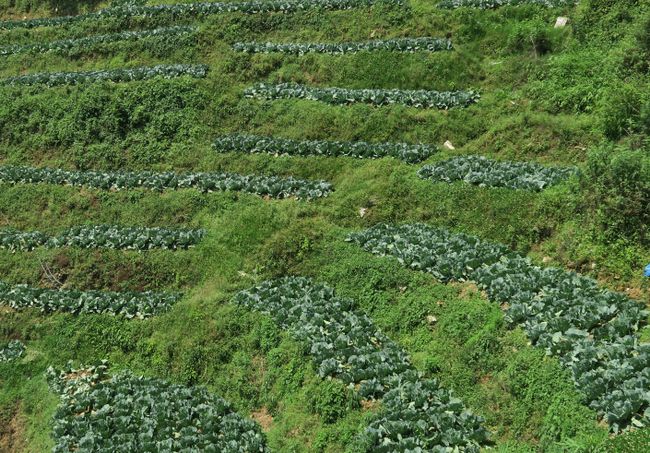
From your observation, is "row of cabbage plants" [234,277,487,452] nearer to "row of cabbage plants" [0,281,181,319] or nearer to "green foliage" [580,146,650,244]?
"row of cabbage plants" [0,281,181,319]

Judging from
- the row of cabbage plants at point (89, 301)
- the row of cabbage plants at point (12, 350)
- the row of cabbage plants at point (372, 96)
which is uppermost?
the row of cabbage plants at point (372, 96)

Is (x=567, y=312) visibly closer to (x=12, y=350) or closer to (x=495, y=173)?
(x=495, y=173)

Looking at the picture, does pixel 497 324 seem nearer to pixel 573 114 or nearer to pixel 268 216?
pixel 268 216

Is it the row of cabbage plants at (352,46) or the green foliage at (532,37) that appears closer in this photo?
the green foliage at (532,37)

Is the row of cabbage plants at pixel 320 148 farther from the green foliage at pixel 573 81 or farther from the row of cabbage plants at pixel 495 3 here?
the row of cabbage plants at pixel 495 3

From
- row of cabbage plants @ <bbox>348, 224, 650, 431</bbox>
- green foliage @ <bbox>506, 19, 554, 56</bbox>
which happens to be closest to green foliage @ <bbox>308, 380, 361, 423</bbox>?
row of cabbage plants @ <bbox>348, 224, 650, 431</bbox>

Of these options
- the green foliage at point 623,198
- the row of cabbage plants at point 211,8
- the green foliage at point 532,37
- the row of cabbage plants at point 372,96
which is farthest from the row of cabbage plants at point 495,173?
the row of cabbage plants at point 211,8
